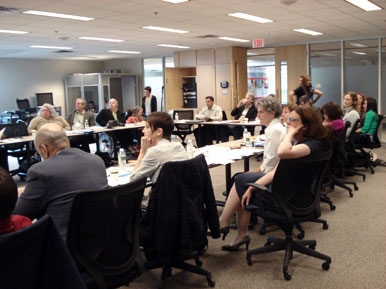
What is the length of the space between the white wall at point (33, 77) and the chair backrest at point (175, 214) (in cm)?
1296

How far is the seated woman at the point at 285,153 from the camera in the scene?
3.23m

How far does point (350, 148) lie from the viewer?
6.33m

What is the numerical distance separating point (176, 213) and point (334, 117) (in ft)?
11.2

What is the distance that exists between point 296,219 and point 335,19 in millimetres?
5990

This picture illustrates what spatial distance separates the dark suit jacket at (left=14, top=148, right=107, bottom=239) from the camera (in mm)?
2176

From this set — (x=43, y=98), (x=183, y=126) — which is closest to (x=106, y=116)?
(x=183, y=126)

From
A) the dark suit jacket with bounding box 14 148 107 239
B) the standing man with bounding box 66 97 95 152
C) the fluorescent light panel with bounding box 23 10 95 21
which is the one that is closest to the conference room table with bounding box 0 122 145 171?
the standing man with bounding box 66 97 95 152

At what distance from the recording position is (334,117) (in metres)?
5.40

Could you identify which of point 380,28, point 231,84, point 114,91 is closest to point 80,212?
point 380,28

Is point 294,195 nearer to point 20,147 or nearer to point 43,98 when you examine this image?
point 20,147

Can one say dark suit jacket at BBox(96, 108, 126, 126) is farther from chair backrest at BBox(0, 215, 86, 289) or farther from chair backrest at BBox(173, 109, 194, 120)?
chair backrest at BBox(0, 215, 86, 289)

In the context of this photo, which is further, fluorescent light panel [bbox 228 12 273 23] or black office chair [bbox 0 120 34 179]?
fluorescent light panel [bbox 228 12 273 23]

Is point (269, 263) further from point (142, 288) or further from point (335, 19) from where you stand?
point (335, 19)

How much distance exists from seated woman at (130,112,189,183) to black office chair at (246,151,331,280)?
64 centimetres
